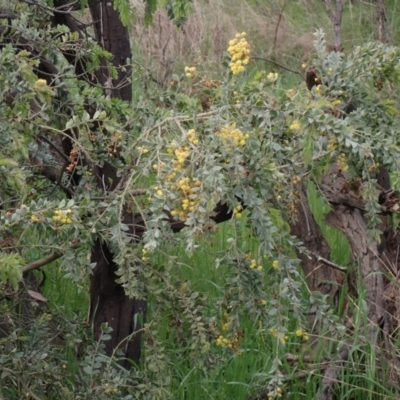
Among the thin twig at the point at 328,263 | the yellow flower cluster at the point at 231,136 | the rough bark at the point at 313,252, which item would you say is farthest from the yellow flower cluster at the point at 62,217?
the rough bark at the point at 313,252

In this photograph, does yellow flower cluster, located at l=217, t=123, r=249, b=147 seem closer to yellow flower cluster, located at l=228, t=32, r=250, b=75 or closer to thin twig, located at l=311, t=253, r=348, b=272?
yellow flower cluster, located at l=228, t=32, r=250, b=75

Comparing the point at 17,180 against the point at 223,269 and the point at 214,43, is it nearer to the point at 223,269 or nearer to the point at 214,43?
the point at 223,269

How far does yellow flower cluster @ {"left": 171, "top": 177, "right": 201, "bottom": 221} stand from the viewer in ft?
6.36

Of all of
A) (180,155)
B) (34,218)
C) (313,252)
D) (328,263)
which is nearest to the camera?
(180,155)

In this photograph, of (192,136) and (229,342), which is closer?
(192,136)

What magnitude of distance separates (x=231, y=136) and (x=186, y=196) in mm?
173

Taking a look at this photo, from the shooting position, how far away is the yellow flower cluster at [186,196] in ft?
6.36

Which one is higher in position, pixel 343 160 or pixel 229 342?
pixel 343 160

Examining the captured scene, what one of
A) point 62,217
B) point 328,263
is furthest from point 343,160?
point 328,263

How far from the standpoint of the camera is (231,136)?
198 cm

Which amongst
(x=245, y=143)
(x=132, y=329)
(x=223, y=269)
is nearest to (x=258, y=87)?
(x=245, y=143)

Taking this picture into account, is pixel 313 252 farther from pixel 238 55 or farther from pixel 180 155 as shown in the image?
pixel 180 155

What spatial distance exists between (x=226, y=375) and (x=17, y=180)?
1485 millimetres

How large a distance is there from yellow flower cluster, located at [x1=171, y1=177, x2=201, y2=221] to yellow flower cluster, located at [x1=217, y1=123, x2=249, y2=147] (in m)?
0.12
